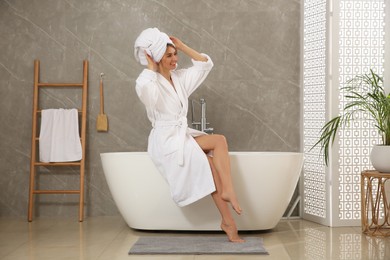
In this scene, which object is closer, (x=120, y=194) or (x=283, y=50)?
(x=120, y=194)

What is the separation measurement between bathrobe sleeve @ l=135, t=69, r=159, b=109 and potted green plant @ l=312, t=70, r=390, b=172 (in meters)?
1.30

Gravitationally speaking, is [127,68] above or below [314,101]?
above

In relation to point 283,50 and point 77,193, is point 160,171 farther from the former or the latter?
point 283,50

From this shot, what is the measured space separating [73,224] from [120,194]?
66cm

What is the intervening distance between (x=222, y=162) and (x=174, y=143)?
373 mm

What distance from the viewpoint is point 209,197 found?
4.96 metres

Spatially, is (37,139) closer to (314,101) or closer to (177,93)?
(177,93)

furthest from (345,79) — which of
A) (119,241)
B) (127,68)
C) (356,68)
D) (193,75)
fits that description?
(119,241)

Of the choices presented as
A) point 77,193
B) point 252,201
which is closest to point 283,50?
point 252,201

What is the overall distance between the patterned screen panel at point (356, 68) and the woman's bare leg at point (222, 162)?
119 centimetres

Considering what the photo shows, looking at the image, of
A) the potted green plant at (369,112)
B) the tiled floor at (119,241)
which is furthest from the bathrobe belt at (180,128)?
the potted green plant at (369,112)

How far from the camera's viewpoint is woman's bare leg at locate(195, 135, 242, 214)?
4.56m

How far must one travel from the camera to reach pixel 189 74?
16.7ft

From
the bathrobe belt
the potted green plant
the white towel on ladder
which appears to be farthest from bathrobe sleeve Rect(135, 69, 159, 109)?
the white towel on ladder
